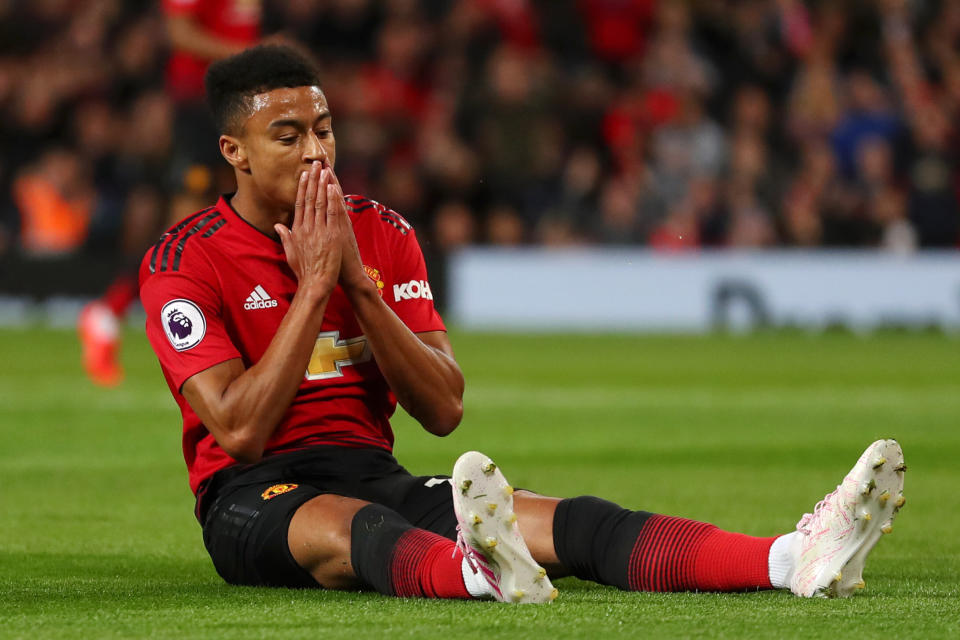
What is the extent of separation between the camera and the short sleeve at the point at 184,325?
3930 millimetres

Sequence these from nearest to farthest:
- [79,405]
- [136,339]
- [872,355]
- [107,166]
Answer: [79,405], [872,355], [136,339], [107,166]

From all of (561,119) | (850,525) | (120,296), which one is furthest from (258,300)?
(561,119)

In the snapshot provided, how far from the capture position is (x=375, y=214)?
4.37 meters

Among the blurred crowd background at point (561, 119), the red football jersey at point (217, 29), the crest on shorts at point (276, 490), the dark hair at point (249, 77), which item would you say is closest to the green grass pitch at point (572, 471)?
the crest on shorts at point (276, 490)

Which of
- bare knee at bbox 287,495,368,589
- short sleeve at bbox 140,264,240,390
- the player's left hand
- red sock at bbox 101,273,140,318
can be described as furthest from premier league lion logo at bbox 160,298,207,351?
red sock at bbox 101,273,140,318

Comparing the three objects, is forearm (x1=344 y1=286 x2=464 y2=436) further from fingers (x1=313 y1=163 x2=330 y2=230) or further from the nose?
the nose


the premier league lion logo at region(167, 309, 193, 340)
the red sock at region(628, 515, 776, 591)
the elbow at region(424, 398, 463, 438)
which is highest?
the premier league lion logo at region(167, 309, 193, 340)

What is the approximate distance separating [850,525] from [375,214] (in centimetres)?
154

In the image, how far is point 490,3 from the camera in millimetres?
18703

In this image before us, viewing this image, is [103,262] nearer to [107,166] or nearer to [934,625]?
[107,166]

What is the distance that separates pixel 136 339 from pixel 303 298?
11.5 meters

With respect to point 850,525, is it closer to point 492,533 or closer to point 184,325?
point 492,533

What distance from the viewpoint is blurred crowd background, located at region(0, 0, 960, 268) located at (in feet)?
55.6

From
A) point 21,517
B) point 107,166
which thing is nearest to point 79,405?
point 21,517
